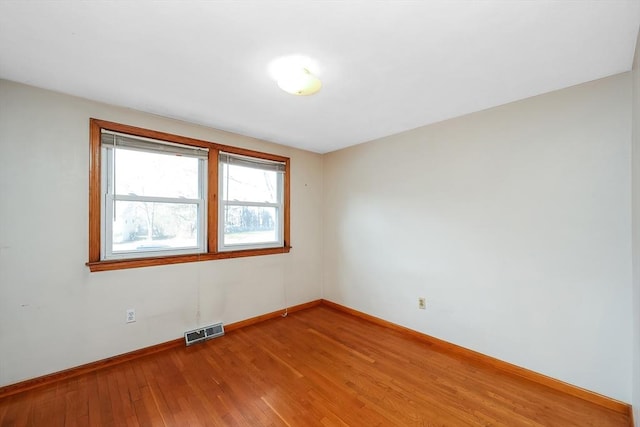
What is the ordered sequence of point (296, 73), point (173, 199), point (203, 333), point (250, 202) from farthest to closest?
point (250, 202) → point (203, 333) → point (173, 199) → point (296, 73)

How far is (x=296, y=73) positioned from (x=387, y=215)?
205cm

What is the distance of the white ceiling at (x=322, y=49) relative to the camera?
4.24 feet

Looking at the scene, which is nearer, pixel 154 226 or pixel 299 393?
pixel 299 393

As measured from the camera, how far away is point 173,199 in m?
2.74

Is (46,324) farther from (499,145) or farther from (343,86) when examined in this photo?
(499,145)

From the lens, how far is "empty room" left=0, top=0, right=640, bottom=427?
1.50m

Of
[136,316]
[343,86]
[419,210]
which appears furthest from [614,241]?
[136,316]

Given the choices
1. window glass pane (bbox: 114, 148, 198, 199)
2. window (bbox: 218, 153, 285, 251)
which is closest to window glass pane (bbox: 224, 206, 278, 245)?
window (bbox: 218, 153, 285, 251)

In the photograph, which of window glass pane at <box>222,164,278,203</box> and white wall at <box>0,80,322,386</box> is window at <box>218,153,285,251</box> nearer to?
window glass pane at <box>222,164,278,203</box>

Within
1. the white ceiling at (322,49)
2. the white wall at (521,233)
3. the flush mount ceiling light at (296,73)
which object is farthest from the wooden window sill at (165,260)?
the flush mount ceiling light at (296,73)

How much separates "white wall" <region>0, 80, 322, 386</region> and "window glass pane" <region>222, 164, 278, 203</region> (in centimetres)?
65

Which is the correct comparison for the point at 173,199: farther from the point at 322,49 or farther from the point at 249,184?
the point at 322,49

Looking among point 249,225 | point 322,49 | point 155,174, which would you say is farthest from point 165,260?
point 322,49

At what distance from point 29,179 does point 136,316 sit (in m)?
1.42
